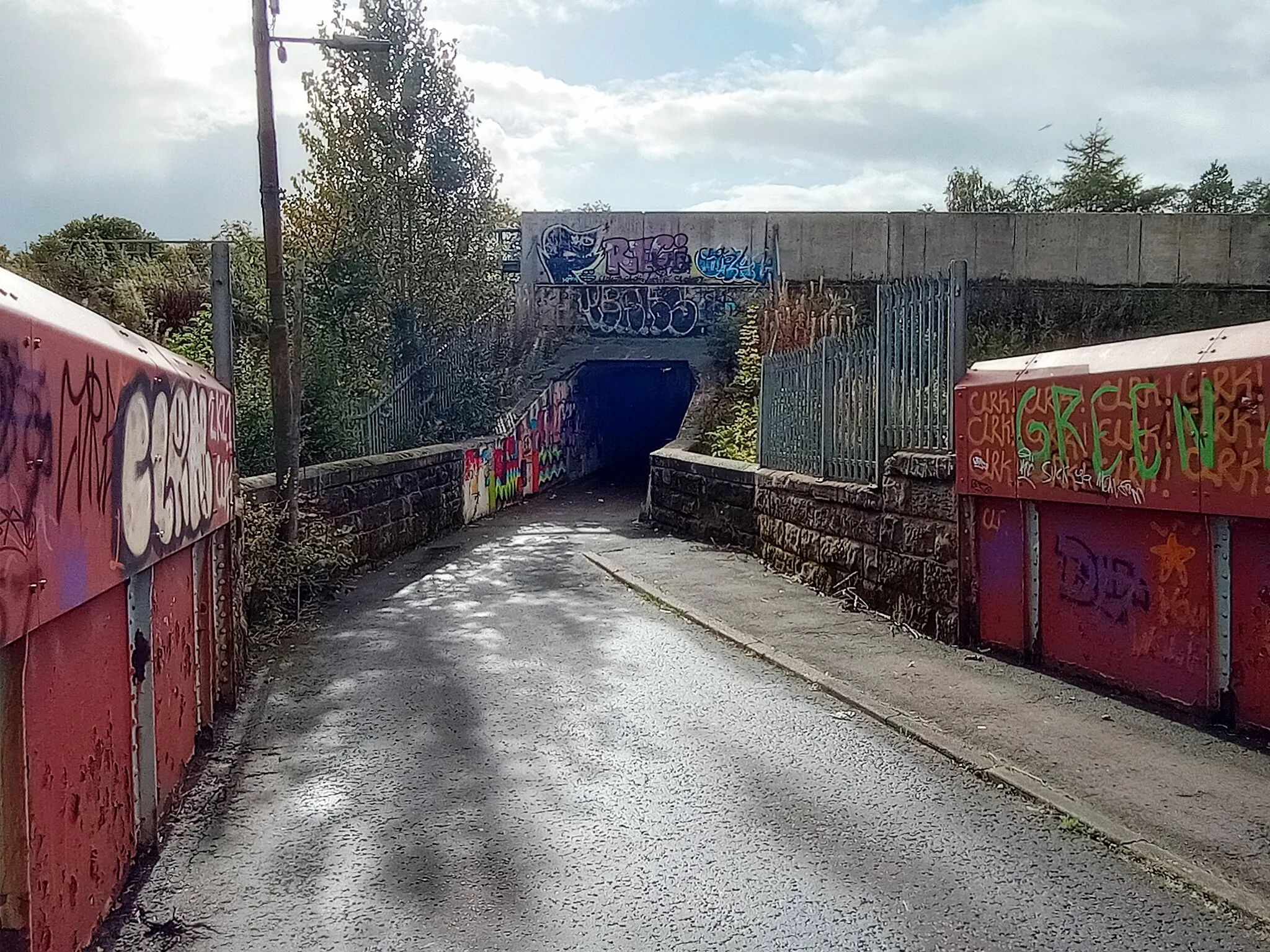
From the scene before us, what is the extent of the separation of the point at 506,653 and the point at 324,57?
1450 centimetres

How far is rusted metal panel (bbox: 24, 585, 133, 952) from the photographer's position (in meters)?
2.93

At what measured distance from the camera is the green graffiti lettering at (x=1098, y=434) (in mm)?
6355

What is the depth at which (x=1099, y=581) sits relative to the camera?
21.4 feet

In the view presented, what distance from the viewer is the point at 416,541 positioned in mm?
15000

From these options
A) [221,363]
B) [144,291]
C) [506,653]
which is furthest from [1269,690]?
[144,291]

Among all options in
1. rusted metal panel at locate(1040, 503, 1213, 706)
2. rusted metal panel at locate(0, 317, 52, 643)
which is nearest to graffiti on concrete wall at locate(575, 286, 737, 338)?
rusted metal panel at locate(1040, 503, 1213, 706)

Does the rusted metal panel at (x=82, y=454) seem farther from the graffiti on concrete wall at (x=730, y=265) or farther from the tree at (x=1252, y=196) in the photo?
the tree at (x=1252, y=196)

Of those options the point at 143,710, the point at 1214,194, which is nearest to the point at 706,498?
the point at 143,710

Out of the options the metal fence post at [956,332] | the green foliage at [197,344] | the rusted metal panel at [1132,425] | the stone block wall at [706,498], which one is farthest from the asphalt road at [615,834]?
the green foliage at [197,344]

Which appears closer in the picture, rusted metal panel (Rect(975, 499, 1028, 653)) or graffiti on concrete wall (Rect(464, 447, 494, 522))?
rusted metal panel (Rect(975, 499, 1028, 653))

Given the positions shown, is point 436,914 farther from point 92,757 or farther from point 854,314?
point 854,314

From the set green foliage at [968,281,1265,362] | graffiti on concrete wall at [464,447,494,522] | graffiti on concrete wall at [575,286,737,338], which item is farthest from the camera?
graffiti on concrete wall at [575,286,737,338]

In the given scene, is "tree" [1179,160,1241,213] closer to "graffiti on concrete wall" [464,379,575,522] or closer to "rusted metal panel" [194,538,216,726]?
"graffiti on concrete wall" [464,379,575,522]

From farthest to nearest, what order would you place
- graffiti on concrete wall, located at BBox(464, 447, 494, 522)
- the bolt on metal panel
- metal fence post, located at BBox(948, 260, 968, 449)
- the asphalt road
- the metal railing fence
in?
1. graffiti on concrete wall, located at BBox(464, 447, 494, 522)
2. the metal railing fence
3. metal fence post, located at BBox(948, 260, 968, 449)
4. the bolt on metal panel
5. the asphalt road
